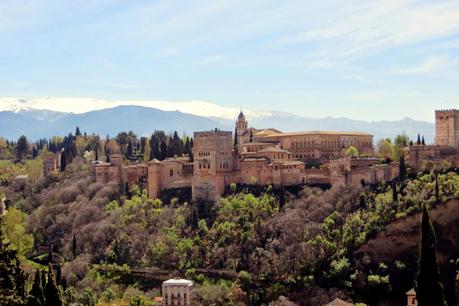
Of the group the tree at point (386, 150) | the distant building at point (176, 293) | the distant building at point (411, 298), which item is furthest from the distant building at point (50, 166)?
the distant building at point (411, 298)

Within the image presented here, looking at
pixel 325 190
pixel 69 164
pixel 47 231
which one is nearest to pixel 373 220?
pixel 325 190

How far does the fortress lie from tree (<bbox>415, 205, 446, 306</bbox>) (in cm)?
2948

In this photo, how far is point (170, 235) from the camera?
65.3m

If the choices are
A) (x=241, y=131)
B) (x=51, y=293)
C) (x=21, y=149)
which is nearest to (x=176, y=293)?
(x=51, y=293)

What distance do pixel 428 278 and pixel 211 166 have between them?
37400 mm

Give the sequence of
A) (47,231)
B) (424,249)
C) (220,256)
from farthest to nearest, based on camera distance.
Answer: (47,231) < (220,256) < (424,249)

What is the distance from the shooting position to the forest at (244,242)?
53.8m

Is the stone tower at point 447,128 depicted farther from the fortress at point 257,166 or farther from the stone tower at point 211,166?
the stone tower at point 211,166

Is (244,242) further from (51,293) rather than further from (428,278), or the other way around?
(51,293)

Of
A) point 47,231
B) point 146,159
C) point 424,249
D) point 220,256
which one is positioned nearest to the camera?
point 424,249

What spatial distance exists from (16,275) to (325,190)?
4046 cm

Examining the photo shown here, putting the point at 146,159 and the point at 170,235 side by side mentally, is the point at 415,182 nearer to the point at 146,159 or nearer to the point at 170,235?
the point at 170,235

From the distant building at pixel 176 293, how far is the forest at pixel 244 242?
0.83 metres

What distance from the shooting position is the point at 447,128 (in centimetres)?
7194
